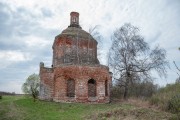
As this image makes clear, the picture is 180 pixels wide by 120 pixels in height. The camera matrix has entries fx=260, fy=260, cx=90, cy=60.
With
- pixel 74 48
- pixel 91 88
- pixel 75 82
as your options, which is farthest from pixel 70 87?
pixel 74 48

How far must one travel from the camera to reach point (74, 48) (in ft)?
92.6

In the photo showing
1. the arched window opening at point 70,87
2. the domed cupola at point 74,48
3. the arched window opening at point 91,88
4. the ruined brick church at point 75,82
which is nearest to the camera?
the ruined brick church at point 75,82

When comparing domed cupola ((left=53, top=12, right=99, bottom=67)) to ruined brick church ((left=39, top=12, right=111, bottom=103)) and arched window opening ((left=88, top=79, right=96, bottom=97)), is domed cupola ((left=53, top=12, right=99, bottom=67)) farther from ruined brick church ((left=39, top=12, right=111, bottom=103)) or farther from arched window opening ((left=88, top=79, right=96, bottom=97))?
arched window opening ((left=88, top=79, right=96, bottom=97))

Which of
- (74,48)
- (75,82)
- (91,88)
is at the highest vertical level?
(74,48)

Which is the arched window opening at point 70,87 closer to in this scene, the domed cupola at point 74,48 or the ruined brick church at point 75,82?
the ruined brick church at point 75,82

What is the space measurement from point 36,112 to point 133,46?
15.7 m

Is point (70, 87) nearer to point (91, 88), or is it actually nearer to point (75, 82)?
point (75, 82)

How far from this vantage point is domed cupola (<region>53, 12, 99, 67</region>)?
28.0 meters

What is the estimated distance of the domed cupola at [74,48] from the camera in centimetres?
2799

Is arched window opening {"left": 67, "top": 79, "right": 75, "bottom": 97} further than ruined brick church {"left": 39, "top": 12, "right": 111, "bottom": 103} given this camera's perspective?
Yes

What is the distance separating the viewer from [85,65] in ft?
79.2

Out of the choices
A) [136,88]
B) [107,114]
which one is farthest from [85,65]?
[136,88]

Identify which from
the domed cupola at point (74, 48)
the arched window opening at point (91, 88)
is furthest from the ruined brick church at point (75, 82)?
the domed cupola at point (74, 48)

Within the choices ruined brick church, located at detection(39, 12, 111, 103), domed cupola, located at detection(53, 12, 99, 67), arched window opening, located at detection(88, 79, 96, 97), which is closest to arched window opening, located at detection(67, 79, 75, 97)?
ruined brick church, located at detection(39, 12, 111, 103)
